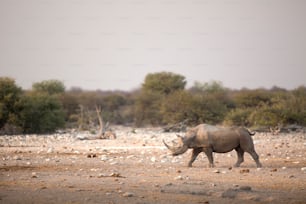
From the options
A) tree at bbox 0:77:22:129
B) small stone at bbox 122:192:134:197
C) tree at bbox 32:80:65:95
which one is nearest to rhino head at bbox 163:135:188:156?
small stone at bbox 122:192:134:197

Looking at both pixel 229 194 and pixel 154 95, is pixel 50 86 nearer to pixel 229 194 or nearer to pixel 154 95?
pixel 154 95

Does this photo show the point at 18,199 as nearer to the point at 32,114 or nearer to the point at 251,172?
the point at 251,172

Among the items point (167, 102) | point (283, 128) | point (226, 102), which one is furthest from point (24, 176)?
point (226, 102)

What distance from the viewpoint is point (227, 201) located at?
1023 centimetres

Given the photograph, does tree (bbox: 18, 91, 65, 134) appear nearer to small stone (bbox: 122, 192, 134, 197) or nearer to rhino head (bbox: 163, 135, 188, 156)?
rhino head (bbox: 163, 135, 188, 156)

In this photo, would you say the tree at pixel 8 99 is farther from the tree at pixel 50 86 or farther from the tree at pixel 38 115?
the tree at pixel 50 86

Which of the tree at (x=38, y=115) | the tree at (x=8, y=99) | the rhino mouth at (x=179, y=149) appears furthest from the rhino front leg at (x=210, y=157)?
the tree at (x=38, y=115)

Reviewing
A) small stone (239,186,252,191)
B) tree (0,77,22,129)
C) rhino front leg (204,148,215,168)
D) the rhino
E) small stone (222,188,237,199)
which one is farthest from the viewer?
tree (0,77,22,129)

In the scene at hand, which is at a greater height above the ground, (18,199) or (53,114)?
(53,114)

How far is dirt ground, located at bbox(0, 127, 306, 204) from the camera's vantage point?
10.5 metres

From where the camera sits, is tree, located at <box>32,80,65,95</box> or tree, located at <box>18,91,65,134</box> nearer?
tree, located at <box>18,91,65,134</box>

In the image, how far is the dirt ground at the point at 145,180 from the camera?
1045cm

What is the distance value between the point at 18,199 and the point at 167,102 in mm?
34050

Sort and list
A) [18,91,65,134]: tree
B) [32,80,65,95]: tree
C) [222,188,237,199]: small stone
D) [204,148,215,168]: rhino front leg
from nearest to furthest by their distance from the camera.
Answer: [222,188,237,199]: small stone
[204,148,215,168]: rhino front leg
[18,91,65,134]: tree
[32,80,65,95]: tree
